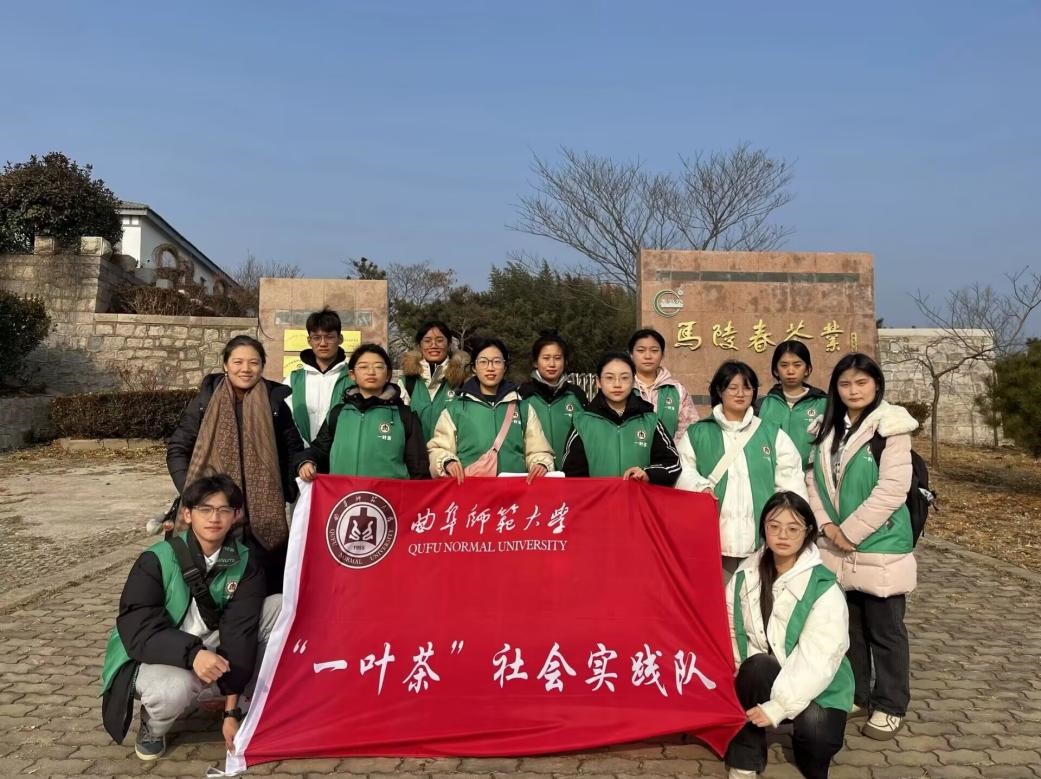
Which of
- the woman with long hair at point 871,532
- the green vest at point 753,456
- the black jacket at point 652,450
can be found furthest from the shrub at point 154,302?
the woman with long hair at point 871,532

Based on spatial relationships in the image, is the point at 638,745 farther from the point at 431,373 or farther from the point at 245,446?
the point at 431,373

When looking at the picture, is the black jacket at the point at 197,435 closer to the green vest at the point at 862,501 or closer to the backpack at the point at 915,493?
the green vest at the point at 862,501

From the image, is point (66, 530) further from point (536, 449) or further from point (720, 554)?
point (720, 554)

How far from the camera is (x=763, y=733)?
2.82m

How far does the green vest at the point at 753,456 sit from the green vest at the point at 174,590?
2.11 meters

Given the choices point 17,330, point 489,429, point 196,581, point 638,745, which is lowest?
point 638,745

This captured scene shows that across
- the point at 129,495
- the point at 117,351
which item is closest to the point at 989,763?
the point at 129,495

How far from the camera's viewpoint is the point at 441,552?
131 inches

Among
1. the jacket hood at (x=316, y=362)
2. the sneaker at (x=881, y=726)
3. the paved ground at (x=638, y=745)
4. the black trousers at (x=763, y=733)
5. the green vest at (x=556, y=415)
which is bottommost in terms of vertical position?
the paved ground at (x=638, y=745)

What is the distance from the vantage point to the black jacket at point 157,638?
2.87m

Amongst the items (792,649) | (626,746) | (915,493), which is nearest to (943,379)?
(915,493)

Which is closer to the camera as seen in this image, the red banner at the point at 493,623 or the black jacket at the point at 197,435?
the red banner at the point at 493,623

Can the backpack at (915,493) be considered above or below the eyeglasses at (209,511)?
above

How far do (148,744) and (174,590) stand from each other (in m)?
0.59
